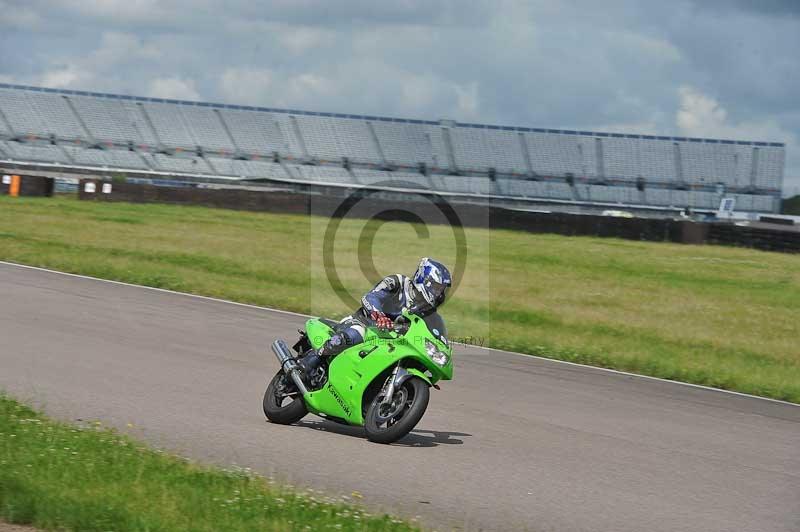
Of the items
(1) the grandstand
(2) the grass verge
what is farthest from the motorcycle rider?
(1) the grandstand

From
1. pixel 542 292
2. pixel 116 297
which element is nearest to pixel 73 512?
pixel 116 297

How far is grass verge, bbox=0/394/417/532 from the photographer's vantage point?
16.6 ft

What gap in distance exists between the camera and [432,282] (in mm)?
7699

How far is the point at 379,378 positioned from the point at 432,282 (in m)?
0.82

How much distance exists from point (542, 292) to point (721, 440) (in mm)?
11905

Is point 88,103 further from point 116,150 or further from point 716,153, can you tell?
point 716,153

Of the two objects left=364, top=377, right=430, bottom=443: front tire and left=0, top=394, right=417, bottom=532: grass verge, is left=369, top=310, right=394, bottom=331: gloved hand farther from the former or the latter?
left=0, top=394, right=417, bottom=532: grass verge

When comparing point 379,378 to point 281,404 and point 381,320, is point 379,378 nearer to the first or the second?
point 381,320

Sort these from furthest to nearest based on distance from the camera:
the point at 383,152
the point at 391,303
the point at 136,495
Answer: the point at 383,152, the point at 391,303, the point at 136,495

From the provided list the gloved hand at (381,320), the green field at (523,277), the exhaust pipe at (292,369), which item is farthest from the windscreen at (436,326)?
the green field at (523,277)

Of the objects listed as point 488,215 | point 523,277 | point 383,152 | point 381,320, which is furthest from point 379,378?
point 383,152

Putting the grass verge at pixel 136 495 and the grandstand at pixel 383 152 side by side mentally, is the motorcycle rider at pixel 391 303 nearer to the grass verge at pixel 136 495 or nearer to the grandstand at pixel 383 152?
the grass verge at pixel 136 495

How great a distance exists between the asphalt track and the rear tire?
113mm

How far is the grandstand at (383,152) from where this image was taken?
5778 cm
